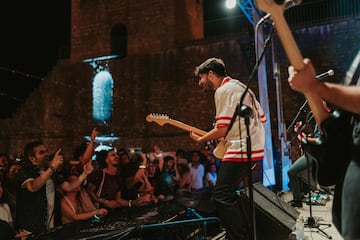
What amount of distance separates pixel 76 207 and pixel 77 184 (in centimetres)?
42

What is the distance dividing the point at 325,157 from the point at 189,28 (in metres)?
13.6

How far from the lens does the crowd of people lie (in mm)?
3832

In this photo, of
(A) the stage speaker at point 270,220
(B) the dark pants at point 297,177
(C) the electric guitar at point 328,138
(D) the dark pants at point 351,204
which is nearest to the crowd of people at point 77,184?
(A) the stage speaker at point 270,220

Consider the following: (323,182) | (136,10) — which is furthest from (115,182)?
(136,10)

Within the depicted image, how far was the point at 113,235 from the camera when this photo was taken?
326 centimetres

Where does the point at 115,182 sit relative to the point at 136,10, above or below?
below

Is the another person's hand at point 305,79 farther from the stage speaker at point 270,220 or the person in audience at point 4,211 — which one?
the person in audience at point 4,211

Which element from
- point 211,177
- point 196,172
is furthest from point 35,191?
Answer: point 211,177

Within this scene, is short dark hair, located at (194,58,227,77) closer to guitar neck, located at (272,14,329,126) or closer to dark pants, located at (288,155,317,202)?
guitar neck, located at (272,14,329,126)

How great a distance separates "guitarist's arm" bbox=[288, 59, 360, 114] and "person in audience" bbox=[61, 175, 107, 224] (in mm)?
3541

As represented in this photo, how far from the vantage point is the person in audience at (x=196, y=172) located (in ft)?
25.5

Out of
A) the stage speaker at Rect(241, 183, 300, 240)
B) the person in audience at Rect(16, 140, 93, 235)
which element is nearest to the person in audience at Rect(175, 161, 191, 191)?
the person in audience at Rect(16, 140, 93, 235)

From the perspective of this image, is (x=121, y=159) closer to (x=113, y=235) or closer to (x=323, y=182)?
(x=113, y=235)

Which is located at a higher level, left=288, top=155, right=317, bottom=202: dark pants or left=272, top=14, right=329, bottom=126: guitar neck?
left=272, top=14, right=329, bottom=126: guitar neck
